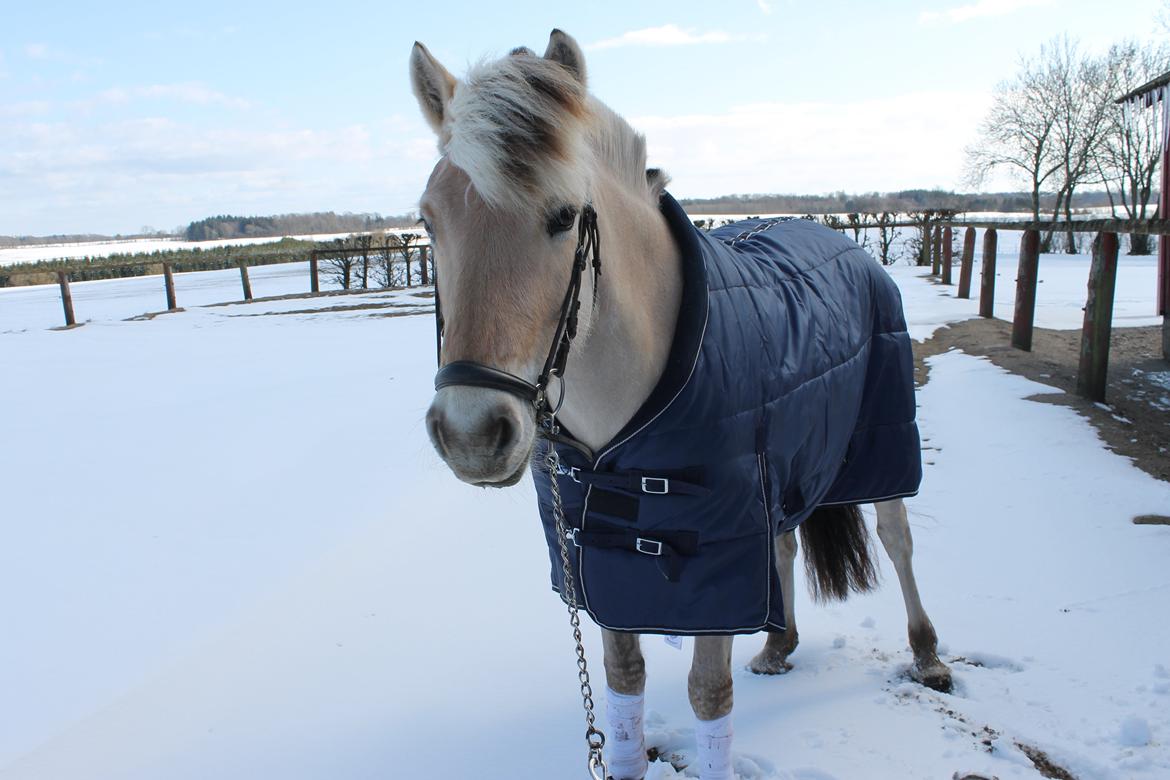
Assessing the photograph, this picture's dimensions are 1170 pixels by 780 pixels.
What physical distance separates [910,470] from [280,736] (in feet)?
7.74

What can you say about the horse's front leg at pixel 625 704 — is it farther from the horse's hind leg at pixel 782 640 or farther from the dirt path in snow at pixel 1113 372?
the dirt path in snow at pixel 1113 372

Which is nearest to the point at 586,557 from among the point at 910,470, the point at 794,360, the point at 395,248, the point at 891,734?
the point at 794,360

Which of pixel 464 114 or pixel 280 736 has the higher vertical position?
pixel 464 114

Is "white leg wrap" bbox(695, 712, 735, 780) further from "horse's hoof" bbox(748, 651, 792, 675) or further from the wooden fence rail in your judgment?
the wooden fence rail

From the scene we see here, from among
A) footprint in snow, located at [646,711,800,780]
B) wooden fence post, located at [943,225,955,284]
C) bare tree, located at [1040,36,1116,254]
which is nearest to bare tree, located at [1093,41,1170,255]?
bare tree, located at [1040,36,1116,254]

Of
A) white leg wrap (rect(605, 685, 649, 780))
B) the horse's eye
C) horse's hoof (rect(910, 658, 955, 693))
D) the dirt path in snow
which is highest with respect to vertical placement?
the horse's eye

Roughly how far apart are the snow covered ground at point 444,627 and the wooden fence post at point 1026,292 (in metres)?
2.37

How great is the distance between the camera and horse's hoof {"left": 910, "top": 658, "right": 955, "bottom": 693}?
255cm

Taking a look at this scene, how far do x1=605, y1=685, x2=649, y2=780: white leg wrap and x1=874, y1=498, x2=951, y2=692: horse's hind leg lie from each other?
1.16 meters

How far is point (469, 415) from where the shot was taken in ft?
4.13

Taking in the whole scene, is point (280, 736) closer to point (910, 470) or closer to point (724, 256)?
point (724, 256)

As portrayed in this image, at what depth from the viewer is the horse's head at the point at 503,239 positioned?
129cm

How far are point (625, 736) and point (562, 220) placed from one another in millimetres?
1459

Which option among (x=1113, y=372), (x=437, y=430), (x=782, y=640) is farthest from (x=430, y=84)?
(x=1113, y=372)
